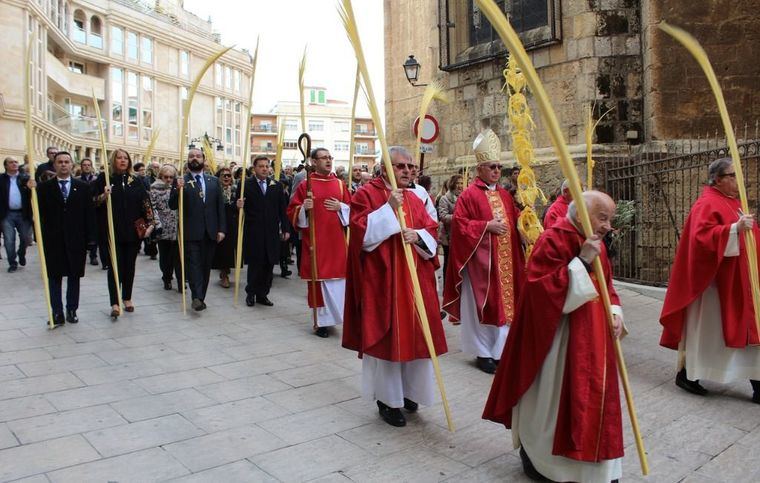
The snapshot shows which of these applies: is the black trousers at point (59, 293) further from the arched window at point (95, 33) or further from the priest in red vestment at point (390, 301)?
the arched window at point (95, 33)

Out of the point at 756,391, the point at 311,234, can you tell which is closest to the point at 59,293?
the point at 311,234

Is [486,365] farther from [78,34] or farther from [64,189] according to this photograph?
[78,34]

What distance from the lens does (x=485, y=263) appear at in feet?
19.0

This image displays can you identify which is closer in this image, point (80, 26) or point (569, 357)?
point (569, 357)

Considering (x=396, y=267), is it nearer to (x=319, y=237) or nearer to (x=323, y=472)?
(x=323, y=472)

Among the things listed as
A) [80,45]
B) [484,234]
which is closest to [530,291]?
[484,234]

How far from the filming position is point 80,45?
41875 mm

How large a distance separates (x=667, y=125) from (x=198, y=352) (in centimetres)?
807

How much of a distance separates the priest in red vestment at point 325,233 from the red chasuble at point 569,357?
3.88 meters

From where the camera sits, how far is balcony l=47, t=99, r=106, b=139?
3550cm

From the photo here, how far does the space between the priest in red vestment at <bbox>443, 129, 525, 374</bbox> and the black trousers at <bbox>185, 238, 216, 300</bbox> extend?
3.56 meters

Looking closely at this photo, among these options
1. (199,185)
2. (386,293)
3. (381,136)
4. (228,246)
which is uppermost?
(199,185)

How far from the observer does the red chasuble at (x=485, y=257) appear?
5672mm

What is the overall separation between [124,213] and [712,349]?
6.37 m
